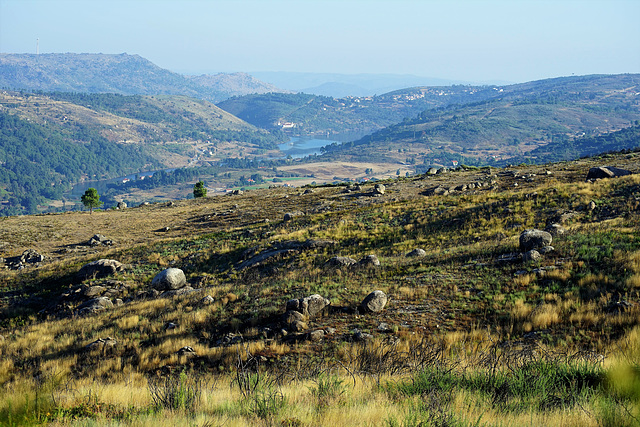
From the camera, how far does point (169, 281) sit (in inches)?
891

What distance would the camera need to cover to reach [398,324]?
41.0 feet

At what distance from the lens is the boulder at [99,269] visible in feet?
86.4

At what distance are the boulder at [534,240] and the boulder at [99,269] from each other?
82.6 ft

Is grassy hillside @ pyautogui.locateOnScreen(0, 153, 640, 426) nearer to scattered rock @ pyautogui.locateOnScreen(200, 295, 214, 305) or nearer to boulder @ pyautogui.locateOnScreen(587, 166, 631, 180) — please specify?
scattered rock @ pyautogui.locateOnScreen(200, 295, 214, 305)

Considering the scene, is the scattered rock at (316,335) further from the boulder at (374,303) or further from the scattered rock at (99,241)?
the scattered rock at (99,241)

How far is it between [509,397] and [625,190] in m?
27.9

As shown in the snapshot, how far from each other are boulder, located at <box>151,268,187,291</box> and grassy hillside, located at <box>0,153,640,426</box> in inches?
35.6

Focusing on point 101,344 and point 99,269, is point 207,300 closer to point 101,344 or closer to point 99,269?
point 101,344

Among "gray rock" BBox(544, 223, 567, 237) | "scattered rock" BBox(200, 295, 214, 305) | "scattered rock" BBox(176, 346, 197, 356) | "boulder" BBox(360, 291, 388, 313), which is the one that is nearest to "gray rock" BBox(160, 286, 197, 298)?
"scattered rock" BBox(200, 295, 214, 305)

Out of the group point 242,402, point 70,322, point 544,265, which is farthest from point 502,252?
point 70,322

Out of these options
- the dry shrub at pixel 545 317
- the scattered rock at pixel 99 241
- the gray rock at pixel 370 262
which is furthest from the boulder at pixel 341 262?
the scattered rock at pixel 99 241

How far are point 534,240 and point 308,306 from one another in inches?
421

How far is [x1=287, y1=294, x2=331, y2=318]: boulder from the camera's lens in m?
13.9

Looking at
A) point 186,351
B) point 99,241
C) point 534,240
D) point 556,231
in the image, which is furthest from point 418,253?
point 99,241
